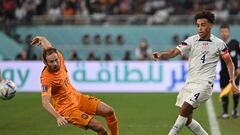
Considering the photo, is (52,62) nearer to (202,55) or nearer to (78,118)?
(78,118)

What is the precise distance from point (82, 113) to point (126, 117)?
16.9 ft

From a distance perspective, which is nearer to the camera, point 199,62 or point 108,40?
point 199,62

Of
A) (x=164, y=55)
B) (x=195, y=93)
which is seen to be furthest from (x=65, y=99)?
(x=195, y=93)

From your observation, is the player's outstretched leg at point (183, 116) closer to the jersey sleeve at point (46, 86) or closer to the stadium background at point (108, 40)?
the jersey sleeve at point (46, 86)

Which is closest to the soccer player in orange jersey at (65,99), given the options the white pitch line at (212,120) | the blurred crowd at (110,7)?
the white pitch line at (212,120)

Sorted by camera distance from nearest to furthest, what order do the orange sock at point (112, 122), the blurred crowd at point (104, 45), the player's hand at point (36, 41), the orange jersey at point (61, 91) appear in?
the orange jersey at point (61, 91), the orange sock at point (112, 122), the player's hand at point (36, 41), the blurred crowd at point (104, 45)

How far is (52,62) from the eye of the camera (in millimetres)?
8820

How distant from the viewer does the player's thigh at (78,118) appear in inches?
353

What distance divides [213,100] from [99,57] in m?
7.00

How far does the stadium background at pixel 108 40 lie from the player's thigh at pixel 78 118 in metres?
8.36

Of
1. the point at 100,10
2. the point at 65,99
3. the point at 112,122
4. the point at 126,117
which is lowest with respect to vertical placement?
the point at 126,117

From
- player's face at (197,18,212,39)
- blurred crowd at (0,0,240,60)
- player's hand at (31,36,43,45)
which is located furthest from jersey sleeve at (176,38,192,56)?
blurred crowd at (0,0,240,60)

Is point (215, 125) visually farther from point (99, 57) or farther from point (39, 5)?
point (39, 5)

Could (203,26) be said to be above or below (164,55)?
above
